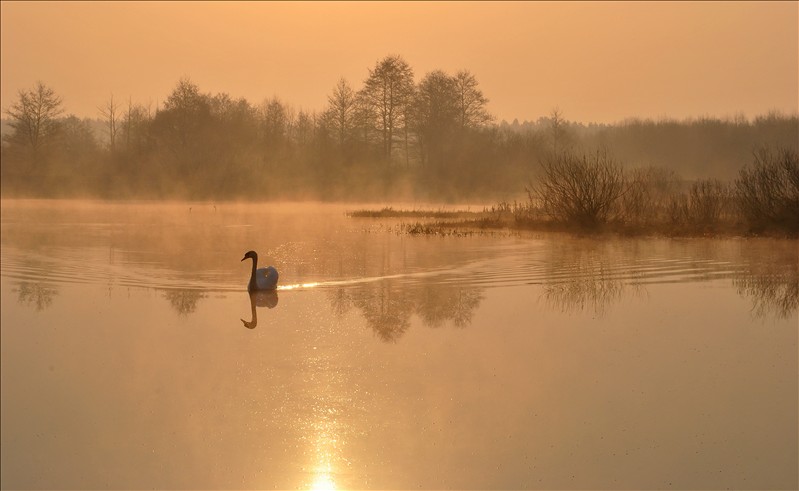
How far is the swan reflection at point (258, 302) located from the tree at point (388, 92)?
47.9 m

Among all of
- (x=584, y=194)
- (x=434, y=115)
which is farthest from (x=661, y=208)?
(x=434, y=115)

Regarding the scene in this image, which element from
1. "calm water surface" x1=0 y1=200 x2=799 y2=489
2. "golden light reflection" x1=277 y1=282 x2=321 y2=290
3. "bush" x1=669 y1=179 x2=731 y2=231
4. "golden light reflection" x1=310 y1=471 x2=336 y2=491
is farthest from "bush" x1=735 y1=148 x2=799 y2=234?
"golden light reflection" x1=310 y1=471 x2=336 y2=491

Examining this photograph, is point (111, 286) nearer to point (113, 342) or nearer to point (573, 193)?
point (113, 342)

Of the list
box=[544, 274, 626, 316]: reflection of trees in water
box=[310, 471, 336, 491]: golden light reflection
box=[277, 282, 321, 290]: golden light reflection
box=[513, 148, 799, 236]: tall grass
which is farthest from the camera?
box=[513, 148, 799, 236]: tall grass

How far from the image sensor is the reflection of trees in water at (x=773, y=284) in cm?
1427

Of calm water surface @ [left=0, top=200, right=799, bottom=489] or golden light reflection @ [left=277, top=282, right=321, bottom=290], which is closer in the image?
calm water surface @ [left=0, top=200, right=799, bottom=489]

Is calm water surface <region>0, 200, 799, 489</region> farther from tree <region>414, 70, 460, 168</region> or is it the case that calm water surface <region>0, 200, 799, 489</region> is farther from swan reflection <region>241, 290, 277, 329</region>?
tree <region>414, 70, 460, 168</region>

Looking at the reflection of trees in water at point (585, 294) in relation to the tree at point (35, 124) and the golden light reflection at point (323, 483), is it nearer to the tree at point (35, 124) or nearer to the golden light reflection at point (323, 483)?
the golden light reflection at point (323, 483)

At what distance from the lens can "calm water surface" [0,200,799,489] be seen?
719 cm

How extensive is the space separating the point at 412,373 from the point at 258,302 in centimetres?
544

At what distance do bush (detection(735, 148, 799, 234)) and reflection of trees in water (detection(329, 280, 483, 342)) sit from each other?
14304 millimetres

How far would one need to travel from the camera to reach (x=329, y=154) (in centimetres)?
6444

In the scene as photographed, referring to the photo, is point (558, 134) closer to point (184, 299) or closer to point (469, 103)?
point (469, 103)

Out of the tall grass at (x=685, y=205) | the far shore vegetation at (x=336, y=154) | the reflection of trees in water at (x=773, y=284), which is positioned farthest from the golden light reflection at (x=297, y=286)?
the far shore vegetation at (x=336, y=154)
